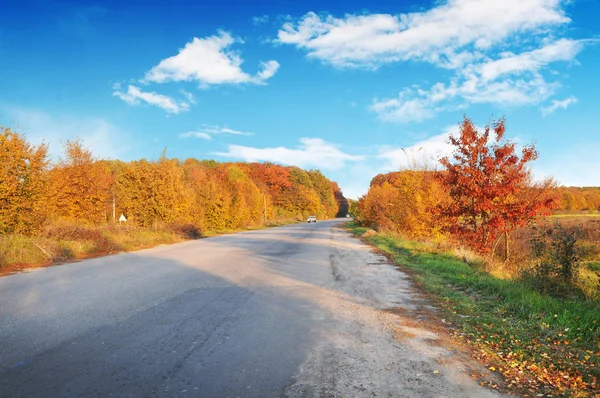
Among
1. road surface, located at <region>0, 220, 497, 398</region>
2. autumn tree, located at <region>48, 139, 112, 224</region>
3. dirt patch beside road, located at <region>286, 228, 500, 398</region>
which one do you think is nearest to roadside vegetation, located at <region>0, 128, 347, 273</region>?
autumn tree, located at <region>48, 139, 112, 224</region>

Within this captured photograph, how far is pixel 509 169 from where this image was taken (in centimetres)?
1128

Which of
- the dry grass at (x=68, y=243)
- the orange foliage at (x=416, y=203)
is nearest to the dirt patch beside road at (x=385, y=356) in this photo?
A: the dry grass at (x=68, y=243)

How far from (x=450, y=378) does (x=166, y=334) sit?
3614 millimetres

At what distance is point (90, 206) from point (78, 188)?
51.4 inches

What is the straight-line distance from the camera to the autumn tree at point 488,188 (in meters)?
11.1

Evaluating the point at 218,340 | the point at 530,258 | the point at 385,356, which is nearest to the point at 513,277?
the point at 530,258

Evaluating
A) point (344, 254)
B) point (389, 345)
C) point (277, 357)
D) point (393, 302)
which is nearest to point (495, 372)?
point (389, 345)

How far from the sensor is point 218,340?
4.77 metres

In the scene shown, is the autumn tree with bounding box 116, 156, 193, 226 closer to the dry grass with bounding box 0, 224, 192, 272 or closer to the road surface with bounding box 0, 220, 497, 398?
the dry grass with bounding box 0, 224, 192, 272

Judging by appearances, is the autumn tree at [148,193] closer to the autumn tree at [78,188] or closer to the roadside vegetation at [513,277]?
the autumn tree at [78,188]

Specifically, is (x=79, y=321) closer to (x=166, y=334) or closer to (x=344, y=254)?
(x=166, y=334)

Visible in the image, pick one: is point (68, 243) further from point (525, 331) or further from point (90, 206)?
point (525, 331)

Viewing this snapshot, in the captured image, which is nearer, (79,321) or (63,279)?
(79,321)

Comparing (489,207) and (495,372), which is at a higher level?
(489,207)
